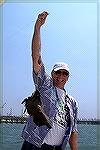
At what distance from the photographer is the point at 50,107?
11.0 ft

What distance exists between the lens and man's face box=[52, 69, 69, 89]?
3434mm

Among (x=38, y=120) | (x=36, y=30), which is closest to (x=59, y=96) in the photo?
(x=38, y=120)

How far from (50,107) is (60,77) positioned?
30cm

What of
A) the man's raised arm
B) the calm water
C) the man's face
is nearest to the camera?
the man's raised arm

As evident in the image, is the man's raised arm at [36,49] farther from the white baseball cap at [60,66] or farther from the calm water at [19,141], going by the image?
the calm water at [19,141]

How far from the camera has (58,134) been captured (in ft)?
11.0

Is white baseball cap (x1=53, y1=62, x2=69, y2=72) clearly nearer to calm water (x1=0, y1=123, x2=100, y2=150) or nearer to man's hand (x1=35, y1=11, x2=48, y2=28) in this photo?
man's hand (x1=35, y1=11, x2=48, y2=28)

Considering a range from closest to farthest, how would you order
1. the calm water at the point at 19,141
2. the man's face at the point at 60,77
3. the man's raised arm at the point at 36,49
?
1. the man's raised arm at the point at 36,49
2. the man's face at the point at 60,77
3. the calm water at the point at 19,141

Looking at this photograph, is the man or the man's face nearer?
the man

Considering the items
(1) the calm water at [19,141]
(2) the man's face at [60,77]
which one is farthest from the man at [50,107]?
(1) the calm water at [19,141]

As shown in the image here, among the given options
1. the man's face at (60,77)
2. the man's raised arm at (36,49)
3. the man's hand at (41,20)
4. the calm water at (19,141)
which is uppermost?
the man's hand at (41,20)

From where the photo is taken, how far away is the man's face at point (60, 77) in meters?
3.43

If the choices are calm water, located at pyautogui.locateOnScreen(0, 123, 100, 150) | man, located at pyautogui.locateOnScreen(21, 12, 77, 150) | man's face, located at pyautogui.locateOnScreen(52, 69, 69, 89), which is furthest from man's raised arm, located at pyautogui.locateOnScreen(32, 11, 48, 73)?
calm water, located at pyautogui.locateOnScreen(0, 123, 100, 150)

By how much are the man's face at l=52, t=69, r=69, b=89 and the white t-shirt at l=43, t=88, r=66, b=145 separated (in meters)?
0.06
